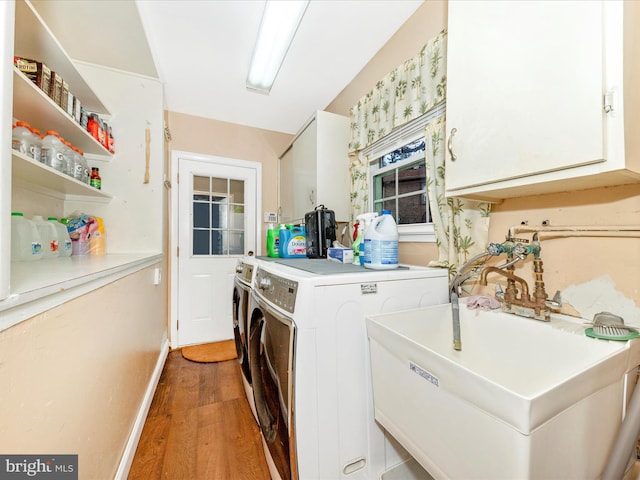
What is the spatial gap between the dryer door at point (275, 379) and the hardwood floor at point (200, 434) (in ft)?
1.14

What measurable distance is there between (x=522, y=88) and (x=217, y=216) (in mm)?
2914

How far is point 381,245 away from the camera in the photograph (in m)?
1.24

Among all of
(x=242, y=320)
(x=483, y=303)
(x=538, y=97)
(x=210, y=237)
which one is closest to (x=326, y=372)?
(x=483, y=303)

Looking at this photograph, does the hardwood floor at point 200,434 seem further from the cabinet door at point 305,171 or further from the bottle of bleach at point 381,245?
the cabinet door at point 305,171

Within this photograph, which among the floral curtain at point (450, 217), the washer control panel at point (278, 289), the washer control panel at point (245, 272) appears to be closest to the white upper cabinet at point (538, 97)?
the floral curtain at point (450, 217)

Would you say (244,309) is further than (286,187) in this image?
No

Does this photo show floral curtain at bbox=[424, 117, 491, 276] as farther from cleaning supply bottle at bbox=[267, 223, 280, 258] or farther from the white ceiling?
cleaning supply bottle at bbox=[267, 223, 280, 258]

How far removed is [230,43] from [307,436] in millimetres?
2385

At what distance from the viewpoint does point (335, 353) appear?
94 centimetres

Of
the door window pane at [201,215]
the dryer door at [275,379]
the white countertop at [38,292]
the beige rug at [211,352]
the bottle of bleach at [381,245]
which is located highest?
the door window pane at [201,215]

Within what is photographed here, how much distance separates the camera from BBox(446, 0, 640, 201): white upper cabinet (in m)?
0.65

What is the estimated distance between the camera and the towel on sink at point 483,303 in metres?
1.08

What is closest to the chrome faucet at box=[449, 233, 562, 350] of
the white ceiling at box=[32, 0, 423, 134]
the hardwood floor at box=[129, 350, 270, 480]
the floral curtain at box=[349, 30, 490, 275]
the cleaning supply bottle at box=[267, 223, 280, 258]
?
the floral curtain at box=[349, 30, 490, 275]

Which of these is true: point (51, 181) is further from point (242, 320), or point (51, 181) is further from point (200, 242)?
point (200, 242)
